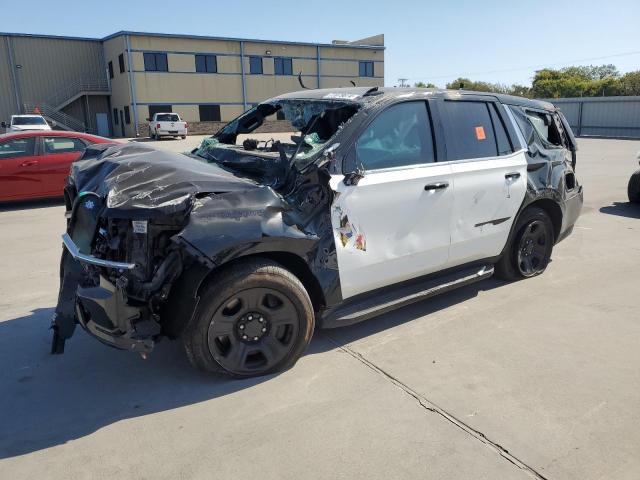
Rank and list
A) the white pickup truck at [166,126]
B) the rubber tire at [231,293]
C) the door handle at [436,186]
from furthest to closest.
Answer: the white pickup truck at [166,126] → the door handle at [436,186] → the rubber tire at [231,293]

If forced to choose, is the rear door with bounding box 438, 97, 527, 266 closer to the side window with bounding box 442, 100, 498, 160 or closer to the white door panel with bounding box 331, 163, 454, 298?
the side window with bounding box 442, 100, 498, 160

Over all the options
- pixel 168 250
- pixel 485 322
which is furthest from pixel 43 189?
pixel 485 322

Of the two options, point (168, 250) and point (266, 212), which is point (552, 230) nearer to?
point (266, 212)

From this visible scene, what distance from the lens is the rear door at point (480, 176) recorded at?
167 inches

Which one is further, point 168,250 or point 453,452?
point 168,250

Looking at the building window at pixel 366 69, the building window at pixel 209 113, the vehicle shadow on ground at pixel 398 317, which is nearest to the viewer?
the vehicle shadow on ground at pixel 398 317

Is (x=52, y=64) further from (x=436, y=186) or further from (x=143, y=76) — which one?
(x=436, y=186)

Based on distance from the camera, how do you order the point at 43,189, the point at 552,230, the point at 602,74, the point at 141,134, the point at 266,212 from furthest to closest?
the point at 602,74 < the point at 141,134 < the point at 43,189 < the point at 552,230 < the point at 266,212

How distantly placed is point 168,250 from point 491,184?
281 centimetres

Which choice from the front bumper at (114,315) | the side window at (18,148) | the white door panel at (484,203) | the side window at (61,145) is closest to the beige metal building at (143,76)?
the side window at (61,145)

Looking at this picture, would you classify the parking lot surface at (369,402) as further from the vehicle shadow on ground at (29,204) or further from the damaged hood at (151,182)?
the vehicle shadow on ground at (29,204)

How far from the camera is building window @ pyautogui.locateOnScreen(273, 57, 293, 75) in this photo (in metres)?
44.3

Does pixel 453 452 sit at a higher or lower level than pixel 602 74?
lower

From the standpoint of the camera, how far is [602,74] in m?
71.5
